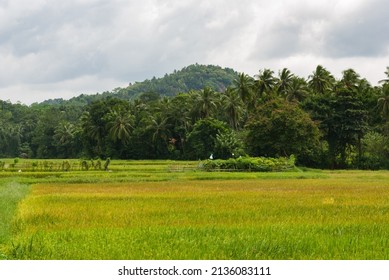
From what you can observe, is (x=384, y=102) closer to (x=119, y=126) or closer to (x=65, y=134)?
(x=119, y=126)

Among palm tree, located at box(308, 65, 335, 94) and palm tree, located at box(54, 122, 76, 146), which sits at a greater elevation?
palm tree, located at box(308, 65, 335, 94)

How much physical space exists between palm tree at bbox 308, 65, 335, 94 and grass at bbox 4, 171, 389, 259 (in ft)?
190

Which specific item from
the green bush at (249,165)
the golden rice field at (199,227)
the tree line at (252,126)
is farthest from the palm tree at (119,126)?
the golden rice field at (199,227)

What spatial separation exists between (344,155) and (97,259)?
62110mm

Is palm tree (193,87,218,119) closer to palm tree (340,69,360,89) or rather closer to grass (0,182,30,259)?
palm tree (340,69,360,89)

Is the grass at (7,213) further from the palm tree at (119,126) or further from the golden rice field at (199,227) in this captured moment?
the palm tree at (119,126)

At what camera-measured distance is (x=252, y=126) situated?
6419 centimetres

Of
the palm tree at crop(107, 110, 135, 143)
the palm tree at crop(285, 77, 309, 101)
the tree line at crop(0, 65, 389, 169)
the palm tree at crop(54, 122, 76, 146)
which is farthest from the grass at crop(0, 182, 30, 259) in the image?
the palm tree at crop(54, 122, 76, 146)

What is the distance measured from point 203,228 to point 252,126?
50.7 meters

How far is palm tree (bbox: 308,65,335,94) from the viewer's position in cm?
7950

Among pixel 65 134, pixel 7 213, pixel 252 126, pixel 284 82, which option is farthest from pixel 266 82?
pixel 7 213

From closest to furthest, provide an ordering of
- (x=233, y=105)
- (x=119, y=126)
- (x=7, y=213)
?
(x=7, y=213) → (x=233, y=105) → (x=119, y=126)
